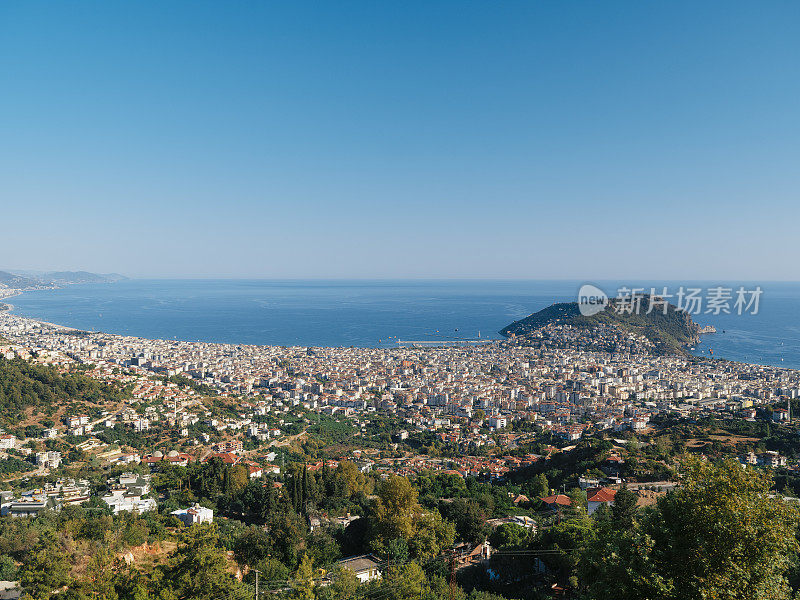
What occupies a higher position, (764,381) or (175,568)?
(175,568)

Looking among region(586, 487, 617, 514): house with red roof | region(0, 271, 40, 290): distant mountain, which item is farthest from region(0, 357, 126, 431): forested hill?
region(0, 271, 40, 290): distant mountain

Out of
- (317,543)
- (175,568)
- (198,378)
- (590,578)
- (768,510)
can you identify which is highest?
(768,510)

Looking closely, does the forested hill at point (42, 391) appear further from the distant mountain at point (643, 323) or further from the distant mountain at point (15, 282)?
the distant mountain at point (15, 282)

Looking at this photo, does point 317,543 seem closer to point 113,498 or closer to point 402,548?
point 402,548

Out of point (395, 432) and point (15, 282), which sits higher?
point (15, 282)

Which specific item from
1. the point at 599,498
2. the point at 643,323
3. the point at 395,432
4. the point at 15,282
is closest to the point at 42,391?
the point at 395,432

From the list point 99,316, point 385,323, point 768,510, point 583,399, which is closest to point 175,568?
point 768,510

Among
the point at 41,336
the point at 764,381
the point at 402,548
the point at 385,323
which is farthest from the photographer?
the point at 385,323

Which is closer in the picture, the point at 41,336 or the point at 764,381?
the point at 764,381

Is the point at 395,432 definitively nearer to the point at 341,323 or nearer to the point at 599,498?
the point at 599,498

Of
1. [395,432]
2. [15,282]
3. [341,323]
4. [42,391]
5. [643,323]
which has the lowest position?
[395,432]
